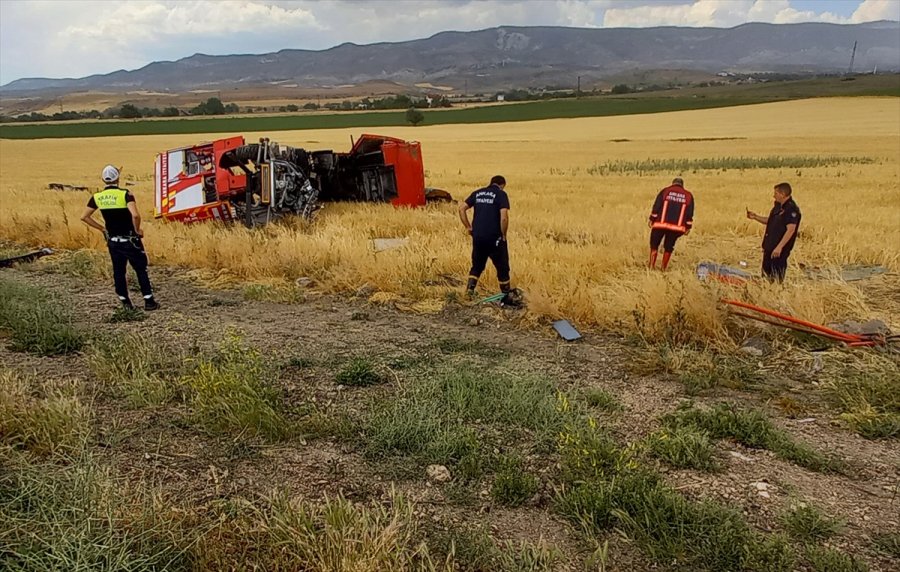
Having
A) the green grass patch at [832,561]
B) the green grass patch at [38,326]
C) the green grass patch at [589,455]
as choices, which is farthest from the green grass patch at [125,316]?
the green grass patch at [832,561]

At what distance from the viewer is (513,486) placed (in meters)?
3.61

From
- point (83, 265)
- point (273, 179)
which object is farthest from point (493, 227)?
point (273, 179)

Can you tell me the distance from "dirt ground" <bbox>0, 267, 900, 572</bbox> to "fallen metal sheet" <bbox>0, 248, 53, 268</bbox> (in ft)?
15.5

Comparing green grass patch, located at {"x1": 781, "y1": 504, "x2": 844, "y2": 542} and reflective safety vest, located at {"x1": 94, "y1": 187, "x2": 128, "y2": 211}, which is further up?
reflective safety vest, located at {"x1": 94, "y1": 187, "x2": 128, "y2": 211}

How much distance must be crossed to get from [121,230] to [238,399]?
4098mm

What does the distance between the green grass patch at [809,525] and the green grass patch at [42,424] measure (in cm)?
406

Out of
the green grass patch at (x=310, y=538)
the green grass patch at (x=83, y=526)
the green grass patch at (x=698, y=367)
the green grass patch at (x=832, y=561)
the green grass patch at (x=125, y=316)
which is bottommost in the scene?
the green grass patch at (x=698, y=367)

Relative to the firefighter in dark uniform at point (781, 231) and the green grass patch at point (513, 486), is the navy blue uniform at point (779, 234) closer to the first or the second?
the firefighter in dark uniform at point (781, 231)

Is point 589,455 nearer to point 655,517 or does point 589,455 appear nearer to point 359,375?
point 655,517

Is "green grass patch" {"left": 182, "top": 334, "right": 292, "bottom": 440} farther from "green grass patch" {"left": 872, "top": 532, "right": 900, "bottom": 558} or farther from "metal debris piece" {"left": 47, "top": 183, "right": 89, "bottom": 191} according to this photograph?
"metal debris piece" {"left": 47, "top": 183, "right": 89, "bottom": 191}

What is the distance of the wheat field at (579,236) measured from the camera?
697 centimetres

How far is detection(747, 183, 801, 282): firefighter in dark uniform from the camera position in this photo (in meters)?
7.95

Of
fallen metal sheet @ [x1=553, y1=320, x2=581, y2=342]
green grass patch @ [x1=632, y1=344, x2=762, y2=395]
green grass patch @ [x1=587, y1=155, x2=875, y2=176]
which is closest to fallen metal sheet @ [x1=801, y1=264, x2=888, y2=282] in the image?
green grass patch @ [x1=632, y1=344, x2=762, y2=395]

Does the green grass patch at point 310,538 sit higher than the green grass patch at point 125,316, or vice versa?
the green grass patch at point 310,538
